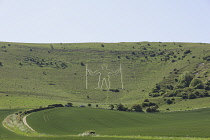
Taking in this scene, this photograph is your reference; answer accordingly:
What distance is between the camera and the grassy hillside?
133500 millimetres

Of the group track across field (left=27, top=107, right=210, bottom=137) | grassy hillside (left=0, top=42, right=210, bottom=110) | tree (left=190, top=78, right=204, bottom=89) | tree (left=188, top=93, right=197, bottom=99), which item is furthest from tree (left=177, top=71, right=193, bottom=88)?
track across field (left=27, top=107, right=210, bottom=137)

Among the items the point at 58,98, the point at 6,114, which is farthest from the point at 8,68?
the point at 6,114

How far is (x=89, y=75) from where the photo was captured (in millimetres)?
170000

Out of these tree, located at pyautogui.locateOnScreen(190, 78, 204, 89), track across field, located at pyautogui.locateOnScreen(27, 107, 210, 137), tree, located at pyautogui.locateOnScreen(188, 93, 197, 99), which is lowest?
track across field, located at pyautogui.locateOnScreen(27, 107, 210, 137)

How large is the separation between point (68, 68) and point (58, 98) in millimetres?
48848

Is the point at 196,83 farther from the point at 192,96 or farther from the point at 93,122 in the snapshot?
the point at 93,122

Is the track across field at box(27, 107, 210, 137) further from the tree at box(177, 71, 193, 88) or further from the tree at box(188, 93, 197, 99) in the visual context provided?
the tree at box(177, 71, 193, 88)

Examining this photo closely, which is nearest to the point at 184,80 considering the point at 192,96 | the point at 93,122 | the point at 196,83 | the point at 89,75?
the point at 196,83

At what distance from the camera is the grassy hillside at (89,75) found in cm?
13350

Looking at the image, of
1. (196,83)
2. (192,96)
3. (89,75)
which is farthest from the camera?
(89,75)

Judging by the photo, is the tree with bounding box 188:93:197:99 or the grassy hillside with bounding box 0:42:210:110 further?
the grassy hillside with bounding box 0:42:210:110

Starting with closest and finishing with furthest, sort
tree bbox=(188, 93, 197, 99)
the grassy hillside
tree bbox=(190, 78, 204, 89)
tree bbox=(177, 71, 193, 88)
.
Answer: tree bbox=(188, 93, 197, 99) < tree bbox=(190, 78, 204, 89) < the grassy hillside < tree bbox=(177, 71, 193, 88)

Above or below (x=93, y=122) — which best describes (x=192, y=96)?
above

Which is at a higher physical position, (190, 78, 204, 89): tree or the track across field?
(190, 78, 204, 89): tree
